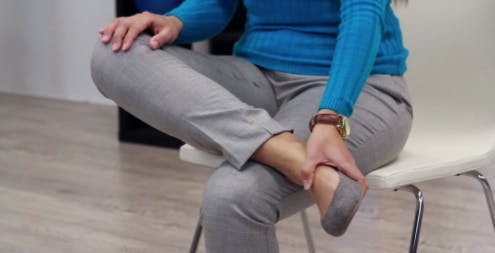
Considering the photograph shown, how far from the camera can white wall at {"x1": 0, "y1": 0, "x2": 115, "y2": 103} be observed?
341 cm

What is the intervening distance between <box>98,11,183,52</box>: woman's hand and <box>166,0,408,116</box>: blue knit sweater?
0.27 ft

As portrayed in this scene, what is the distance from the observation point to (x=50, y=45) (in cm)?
353

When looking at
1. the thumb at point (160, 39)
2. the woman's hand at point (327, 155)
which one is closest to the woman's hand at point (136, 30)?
the thumb at point (160, 39)

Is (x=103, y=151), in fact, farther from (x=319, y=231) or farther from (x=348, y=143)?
(x=348, y=143)

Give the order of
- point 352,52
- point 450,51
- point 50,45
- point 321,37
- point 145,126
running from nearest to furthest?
point 352,52 < point 321,37 < point 450,51 < point 145,126 < point 50,45

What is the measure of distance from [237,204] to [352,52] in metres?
0.25

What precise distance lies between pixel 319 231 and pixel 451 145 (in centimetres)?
70

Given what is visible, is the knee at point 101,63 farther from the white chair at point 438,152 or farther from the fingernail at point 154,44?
the white chair at point 438,152

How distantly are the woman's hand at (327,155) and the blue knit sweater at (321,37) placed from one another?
52 mm

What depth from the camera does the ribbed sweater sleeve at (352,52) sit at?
1.02 meters

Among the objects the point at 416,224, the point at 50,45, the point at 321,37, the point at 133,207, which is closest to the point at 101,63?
the point at 321,37

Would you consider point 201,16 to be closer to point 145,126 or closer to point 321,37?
point 321,37

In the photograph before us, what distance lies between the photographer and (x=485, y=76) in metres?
1.39

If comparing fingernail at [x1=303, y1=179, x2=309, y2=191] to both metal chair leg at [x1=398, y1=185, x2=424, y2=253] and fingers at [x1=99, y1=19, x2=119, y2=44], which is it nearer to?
metal chair leg at [x1=398, y1=185, x2=424, y2=253]
